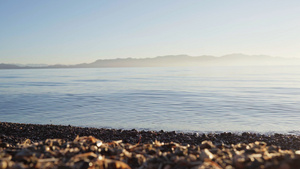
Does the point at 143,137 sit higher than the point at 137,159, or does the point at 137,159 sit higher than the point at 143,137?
the point at 137,159

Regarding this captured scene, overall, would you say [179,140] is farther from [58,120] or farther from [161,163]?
[58,120]

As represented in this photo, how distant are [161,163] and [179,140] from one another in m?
6.21

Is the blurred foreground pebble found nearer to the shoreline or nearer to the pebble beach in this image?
the pebble beach

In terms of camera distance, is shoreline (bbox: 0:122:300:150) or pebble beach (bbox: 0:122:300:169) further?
shoreline (bbox: 0:122:300:150)

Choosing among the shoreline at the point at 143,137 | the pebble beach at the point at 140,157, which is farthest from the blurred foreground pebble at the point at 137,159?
the shoreline at the point at 143,137

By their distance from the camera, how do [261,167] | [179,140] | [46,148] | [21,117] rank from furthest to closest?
1. [21,117]
2. [179,140]
3. [46,148]
4. [261,167]

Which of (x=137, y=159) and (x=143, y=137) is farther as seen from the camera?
(x=143, y=137)

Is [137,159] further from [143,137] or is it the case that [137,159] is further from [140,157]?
[143,137]

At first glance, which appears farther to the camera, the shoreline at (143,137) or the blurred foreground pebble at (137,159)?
the shoreline at (143,137)

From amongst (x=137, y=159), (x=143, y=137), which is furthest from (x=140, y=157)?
(x=143, y=137)

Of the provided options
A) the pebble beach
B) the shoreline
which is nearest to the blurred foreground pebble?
the pebble beach

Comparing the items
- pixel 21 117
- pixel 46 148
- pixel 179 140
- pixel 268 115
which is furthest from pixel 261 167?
pixel 21 117

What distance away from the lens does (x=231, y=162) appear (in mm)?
3320

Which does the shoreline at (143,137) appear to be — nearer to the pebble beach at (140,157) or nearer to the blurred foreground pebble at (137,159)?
the pebble beach at (140,157)
